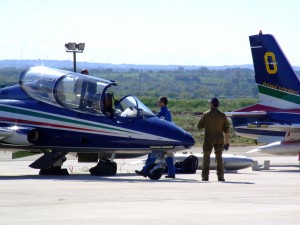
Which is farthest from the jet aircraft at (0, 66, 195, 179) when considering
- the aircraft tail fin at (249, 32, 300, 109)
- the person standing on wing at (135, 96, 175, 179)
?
the aircraft tail fin at (249, 32, 300, 109)

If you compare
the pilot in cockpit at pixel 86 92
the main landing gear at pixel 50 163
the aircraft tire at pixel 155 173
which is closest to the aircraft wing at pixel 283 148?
the main landing gear at pixel 50 163

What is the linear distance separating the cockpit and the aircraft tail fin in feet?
40.0

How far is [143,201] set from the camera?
13.7 meters

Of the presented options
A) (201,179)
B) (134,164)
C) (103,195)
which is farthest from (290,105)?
(103,195)

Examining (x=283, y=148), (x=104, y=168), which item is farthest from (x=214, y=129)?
(x=283, y=148)

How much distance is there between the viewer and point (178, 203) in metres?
13.4

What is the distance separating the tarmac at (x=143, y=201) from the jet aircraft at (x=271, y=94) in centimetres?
1259

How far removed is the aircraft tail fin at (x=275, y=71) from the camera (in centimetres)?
3188

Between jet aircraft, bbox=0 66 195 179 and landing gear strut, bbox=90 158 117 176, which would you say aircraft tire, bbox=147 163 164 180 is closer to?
jet aircraft, bbox=0 66 195 179

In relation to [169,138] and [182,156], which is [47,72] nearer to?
[169,138]

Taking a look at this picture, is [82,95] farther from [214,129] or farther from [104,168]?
[214,129]

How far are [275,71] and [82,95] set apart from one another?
1285 centimetres

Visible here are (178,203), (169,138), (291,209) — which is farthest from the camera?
(169,138)

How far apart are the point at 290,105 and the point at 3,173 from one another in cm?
1260
